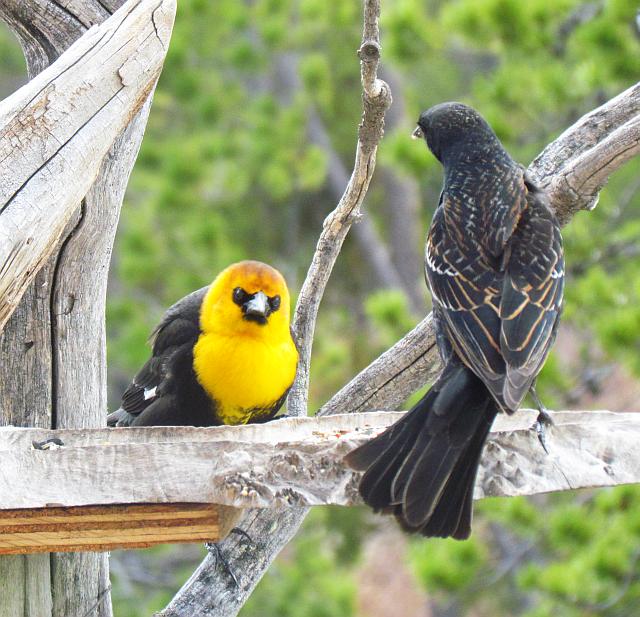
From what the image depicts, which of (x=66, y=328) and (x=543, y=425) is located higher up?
(x=66, y=328)

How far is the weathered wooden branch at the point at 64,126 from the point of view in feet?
8.51

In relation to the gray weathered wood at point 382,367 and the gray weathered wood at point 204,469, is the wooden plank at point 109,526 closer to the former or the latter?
the gray weathered wood at point 204,469

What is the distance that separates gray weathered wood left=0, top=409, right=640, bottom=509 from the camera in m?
2.20

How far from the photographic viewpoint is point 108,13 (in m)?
3.06

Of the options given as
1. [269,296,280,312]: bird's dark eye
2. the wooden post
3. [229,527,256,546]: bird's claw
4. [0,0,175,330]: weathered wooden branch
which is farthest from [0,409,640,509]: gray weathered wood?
[269,296,280,312]: bird's dark eye

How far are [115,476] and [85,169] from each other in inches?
35.3

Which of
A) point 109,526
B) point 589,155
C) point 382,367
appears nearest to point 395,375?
point 382,367

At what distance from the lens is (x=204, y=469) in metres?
2.22

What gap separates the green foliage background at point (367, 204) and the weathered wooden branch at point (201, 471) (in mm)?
3294

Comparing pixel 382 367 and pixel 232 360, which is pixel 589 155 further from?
pixel 232 360

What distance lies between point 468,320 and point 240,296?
858 mm

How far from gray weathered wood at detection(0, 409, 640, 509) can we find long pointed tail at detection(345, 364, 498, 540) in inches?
2.1

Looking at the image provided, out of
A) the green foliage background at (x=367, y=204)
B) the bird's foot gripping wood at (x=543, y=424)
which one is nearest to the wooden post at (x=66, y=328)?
the bird's foot gripping wood at (x=543, y=424)

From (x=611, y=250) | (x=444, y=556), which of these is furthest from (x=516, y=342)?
(x=611, y=250)
